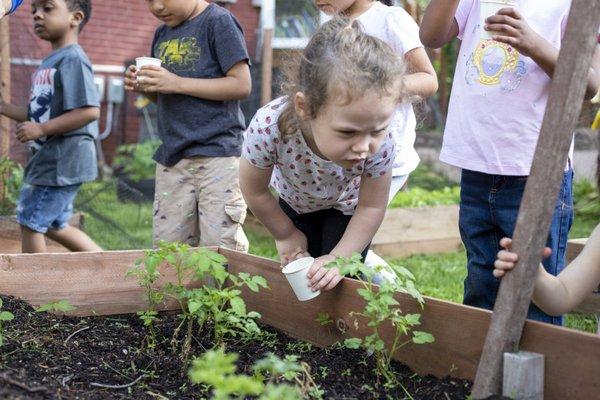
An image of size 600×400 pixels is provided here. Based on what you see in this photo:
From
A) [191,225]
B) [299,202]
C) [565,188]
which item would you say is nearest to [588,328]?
[565,188]

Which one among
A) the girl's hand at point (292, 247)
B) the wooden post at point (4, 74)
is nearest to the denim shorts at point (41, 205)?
the wooden post at point (4, 74)

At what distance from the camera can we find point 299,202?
3416 millimetres

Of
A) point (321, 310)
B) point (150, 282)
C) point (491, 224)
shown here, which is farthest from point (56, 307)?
point (491, 224)

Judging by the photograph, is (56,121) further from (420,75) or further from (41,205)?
(420,75)

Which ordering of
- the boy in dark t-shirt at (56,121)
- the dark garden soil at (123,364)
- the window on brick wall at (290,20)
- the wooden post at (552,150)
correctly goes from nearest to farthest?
the wooden post at (552,150) < the dark garden soil at (123,364) < the boy in dark t-shirt at (56,121) < the window on brick wall at (290,20)

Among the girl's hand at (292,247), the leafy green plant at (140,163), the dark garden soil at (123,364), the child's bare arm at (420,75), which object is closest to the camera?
the dark garden soil at (123,364)

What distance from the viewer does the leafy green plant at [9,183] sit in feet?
18.9

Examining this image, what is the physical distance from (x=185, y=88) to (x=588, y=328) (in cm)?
227

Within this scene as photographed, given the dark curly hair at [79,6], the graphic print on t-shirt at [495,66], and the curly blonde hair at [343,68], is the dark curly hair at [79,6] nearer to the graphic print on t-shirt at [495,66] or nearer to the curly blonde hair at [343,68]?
the curly blonde hair at [343,68]

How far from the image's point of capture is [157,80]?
3986mm

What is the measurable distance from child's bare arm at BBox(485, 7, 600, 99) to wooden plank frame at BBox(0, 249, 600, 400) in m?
0.82

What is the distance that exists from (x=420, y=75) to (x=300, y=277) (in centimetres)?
107

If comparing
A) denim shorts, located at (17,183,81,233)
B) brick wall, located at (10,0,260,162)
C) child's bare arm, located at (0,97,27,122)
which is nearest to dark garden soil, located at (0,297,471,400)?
denim shorts, located at (17,183,81,233)

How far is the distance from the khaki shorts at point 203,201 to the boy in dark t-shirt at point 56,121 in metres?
0.96
